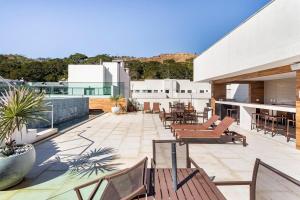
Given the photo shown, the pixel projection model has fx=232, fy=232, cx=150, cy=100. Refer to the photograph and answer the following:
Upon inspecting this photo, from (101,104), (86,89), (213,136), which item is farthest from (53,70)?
(213,136)

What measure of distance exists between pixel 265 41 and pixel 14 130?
7.57 m

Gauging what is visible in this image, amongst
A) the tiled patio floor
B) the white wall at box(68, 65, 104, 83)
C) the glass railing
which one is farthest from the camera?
the white wall at box(68, 65, 104, 83)

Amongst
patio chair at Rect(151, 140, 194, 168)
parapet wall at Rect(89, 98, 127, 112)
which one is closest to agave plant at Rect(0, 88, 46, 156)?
patio chair at Rect(151, 140, 194, 168)

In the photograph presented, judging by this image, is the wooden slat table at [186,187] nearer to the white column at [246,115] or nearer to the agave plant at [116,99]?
the white column at [246,115]

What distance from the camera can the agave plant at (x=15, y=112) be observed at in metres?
4.41

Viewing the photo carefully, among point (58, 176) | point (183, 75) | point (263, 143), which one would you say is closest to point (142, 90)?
point (183, 75)

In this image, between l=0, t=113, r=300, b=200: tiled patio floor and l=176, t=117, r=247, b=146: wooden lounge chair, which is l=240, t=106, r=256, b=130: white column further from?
l=176, t=117, r=247, b=146: wooden lounge chair

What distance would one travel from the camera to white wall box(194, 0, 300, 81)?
626 cm

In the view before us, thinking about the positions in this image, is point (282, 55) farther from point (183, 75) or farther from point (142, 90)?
point (183, 75)

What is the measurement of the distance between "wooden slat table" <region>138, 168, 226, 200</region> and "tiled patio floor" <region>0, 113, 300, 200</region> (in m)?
0.97

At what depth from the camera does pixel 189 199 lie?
274 cm

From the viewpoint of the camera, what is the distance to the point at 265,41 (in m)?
7.59

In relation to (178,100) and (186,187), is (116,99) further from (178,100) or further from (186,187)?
(186,187)

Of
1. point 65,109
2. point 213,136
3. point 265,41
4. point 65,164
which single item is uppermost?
point 265,41
